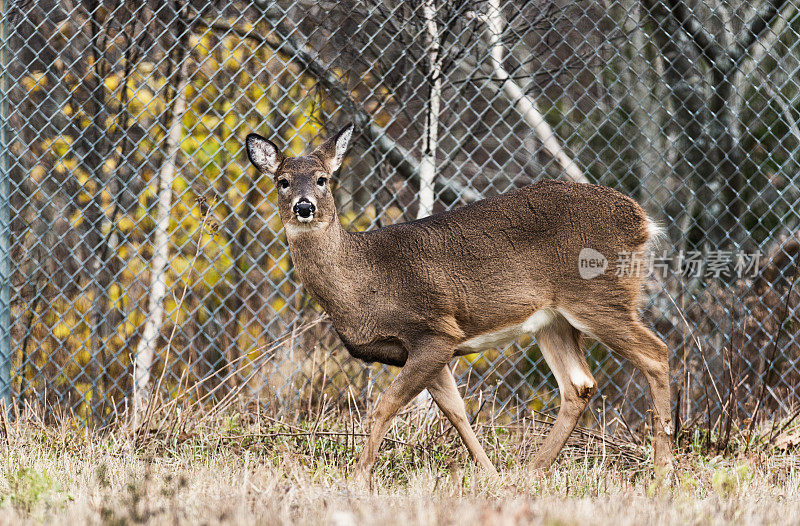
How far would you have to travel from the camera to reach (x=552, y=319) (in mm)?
4234

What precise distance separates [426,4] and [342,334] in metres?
2.34

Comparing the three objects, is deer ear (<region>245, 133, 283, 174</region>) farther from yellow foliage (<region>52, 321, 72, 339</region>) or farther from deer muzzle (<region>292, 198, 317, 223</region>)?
yellow foliage (<region>52, 321, 72, 339</region>)

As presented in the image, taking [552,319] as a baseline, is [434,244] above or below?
above

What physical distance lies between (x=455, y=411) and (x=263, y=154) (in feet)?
4.87

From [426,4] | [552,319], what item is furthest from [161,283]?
[552,319]

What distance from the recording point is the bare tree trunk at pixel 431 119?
5281mm

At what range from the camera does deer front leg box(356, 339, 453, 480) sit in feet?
12.6

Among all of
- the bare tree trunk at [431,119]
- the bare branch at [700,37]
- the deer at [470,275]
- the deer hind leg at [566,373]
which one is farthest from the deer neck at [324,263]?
the bare branch at [700,37]

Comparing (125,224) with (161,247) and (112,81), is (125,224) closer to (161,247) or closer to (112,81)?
(161,247)

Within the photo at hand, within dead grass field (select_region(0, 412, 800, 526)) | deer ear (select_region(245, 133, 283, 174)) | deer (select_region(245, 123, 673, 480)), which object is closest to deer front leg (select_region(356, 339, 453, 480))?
deer (select_region(245, 123, 673, 480))

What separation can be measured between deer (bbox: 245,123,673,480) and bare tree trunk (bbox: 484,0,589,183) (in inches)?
54.6

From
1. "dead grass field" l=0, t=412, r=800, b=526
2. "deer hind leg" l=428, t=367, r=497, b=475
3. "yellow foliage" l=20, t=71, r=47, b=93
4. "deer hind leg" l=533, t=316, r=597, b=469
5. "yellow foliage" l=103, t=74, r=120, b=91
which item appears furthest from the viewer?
"yellow foliage" l=103, t=74, r=120, b=91

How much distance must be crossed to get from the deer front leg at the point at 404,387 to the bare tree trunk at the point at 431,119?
4.99 ft

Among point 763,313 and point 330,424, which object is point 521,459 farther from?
point 763,313
